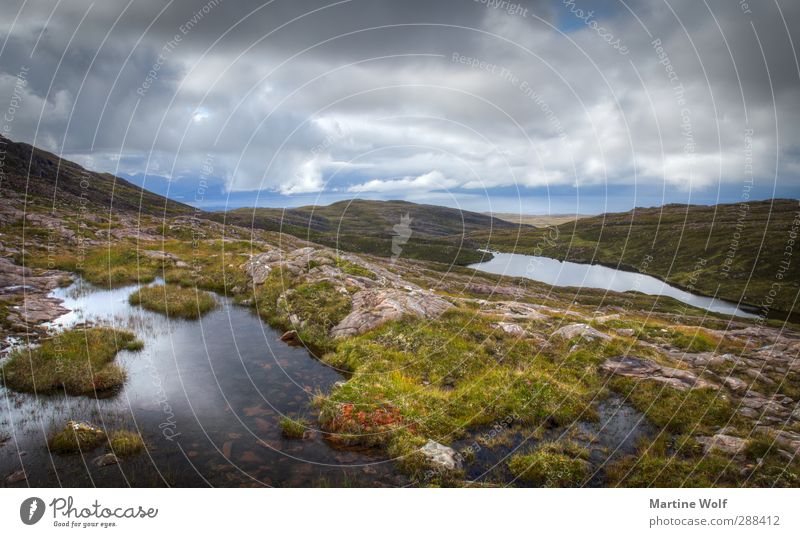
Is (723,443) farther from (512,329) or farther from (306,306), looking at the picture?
(306,306)

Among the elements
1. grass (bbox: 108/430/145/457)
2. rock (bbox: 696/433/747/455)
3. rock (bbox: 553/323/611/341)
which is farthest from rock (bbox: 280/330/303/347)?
rock (bbox: 696/433/747/455)

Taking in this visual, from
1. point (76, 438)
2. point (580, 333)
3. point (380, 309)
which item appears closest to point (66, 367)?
point (76, 438)

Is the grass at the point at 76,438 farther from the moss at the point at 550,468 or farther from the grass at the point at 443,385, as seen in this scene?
the moss at the point at 550,468

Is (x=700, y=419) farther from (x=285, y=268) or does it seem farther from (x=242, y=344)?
(x=285, y=268)

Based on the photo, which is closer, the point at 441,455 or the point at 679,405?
the point at 441,455

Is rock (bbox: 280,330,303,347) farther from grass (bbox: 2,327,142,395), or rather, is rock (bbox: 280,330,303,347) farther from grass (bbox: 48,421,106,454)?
grass (bbox: 48,421,106,454)
